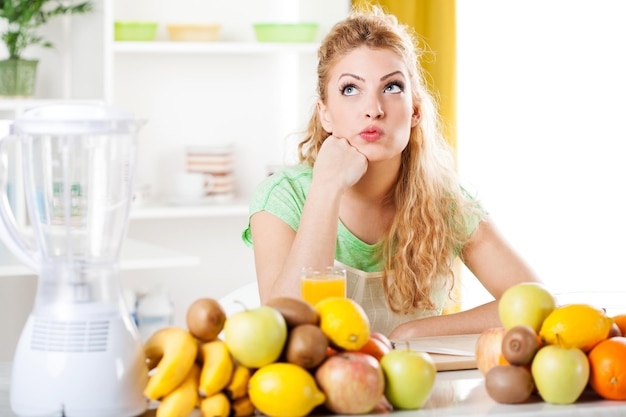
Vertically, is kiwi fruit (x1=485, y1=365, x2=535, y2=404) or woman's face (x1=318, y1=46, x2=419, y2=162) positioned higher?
woman's face (x1=318, y1=46, x2=419, y2=162)

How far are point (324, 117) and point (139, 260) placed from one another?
144cm

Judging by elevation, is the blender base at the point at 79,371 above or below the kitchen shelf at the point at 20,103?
below

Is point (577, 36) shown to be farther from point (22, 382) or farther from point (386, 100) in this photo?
point (22, 382)

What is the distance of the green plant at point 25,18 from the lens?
342cm

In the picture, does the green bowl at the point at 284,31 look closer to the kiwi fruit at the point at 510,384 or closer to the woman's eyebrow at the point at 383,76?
the woman's eyebrow at the point at 383,76

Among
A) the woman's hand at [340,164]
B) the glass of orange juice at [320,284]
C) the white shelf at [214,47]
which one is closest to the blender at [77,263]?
the glass of orange juice at [320,284]

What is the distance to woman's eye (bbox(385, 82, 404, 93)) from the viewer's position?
2.06m

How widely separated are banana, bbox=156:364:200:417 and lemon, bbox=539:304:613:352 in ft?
1.49

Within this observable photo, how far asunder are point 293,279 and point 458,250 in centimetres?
51

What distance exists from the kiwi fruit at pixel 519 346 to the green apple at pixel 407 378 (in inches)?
3.9

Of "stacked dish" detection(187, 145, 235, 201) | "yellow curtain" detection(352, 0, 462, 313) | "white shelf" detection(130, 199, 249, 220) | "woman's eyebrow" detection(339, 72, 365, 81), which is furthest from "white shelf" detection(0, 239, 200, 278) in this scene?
"woman's eyebrow" detection(339, 72, 365, 81)

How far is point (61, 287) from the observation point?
119cm

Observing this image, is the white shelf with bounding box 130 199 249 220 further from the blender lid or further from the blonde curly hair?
the blender lid

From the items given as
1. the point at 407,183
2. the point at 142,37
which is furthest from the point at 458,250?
the point at 142,37
